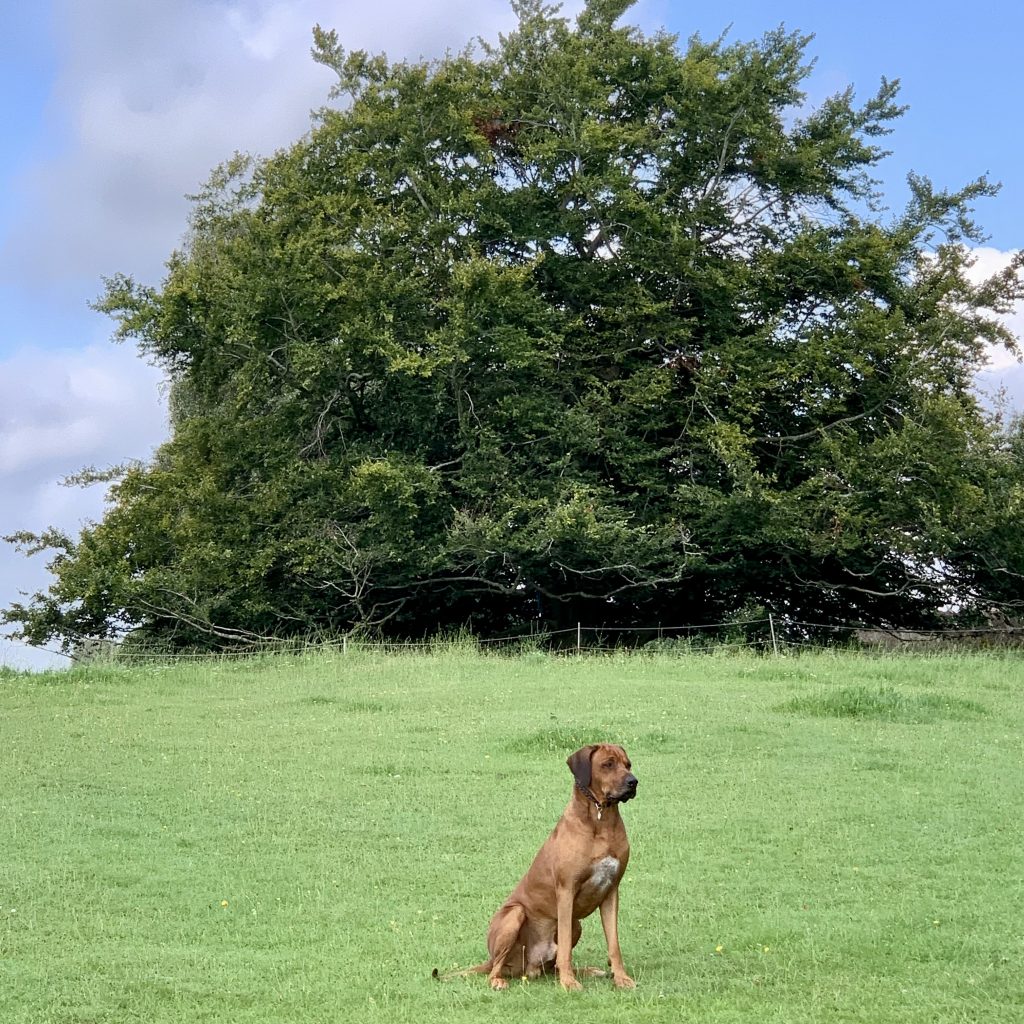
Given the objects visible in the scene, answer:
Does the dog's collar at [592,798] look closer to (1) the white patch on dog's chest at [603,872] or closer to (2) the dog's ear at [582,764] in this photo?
(2) the dog's ear at [582,764]

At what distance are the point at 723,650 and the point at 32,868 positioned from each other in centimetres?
1769

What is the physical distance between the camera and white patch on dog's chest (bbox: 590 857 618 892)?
7051mm

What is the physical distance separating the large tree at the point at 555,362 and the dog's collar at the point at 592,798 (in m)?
21.1

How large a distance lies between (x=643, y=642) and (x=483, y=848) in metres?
21.6

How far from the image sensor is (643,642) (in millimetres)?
32906

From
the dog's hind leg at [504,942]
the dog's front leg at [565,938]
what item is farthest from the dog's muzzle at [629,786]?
the dog's hind leg at [504,942]

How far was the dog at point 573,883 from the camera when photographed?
7.05m

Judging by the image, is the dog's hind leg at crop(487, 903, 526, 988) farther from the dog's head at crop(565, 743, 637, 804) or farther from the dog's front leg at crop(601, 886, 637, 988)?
the dog's head at crop(565, 743, 637, 804)

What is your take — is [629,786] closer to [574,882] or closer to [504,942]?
[574,882]

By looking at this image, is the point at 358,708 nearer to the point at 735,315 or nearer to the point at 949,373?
the point at 735,315

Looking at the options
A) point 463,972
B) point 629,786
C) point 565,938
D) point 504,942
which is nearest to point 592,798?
point 629,786

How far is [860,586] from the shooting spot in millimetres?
33969

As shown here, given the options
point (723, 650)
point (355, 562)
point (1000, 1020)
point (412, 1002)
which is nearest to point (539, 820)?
point (412, 1002)

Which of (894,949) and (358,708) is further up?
(358,708)
